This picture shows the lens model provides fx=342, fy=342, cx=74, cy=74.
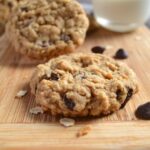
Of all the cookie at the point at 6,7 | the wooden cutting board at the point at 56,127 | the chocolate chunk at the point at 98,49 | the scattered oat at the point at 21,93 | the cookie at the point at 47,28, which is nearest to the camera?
the wooden cutting board at the point at 56,127

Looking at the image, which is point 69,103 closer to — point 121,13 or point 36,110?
point 36,110

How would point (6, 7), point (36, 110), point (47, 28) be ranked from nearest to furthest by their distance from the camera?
point (36, 110), point (47, 28), point (6, 7)

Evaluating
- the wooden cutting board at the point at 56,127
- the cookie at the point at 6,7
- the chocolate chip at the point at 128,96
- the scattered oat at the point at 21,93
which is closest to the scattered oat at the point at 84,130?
the wooden cutting board at the point at 56,127

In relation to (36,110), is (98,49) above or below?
below

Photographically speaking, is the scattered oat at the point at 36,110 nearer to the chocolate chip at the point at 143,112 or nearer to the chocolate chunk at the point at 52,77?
the chocolate chunk at the point at 52,77

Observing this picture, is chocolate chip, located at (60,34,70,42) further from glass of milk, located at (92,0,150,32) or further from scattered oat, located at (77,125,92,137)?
scattered oat, located at (77,125,92,137)

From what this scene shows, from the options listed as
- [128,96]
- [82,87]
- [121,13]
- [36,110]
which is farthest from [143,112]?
[121,13]
